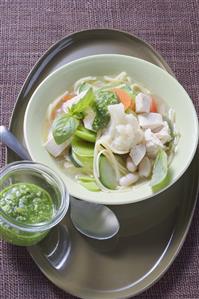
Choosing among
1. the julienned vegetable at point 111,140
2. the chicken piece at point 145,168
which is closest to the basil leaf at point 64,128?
the julienned vegetable at point 111,140

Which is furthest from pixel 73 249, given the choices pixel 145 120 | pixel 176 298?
pixel 145 120

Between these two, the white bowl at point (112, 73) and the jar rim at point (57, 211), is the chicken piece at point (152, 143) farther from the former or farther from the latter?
the jar rim at point (57, 211)

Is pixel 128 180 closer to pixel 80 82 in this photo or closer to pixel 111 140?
pixel 111 140

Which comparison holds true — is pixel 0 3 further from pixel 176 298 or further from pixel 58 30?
pixel 176 298

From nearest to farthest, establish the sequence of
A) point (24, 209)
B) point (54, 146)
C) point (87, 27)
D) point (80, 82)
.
Result: point (24, 209), point (54, 146), point (80, 82), point (87, 27)

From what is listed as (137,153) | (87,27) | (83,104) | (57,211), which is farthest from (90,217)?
(87,27)

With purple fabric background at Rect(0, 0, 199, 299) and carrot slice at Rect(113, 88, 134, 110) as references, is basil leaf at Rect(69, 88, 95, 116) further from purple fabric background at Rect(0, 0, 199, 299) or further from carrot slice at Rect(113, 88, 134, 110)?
purple fabric background at Rect(0, 0, 199, 299)
